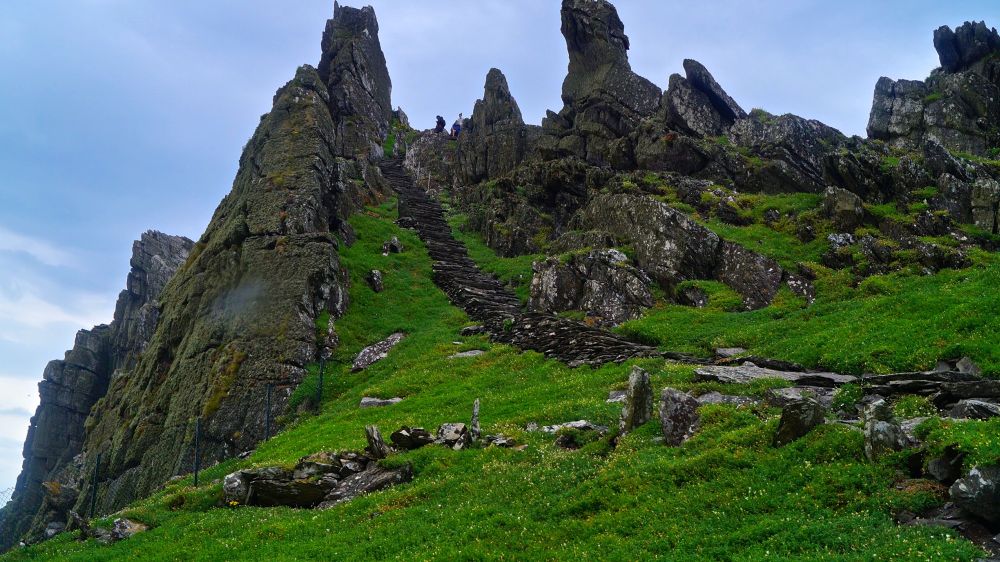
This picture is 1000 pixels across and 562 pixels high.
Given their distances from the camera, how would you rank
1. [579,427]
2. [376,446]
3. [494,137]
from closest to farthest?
[579,427] → [376,446] → [494,137]

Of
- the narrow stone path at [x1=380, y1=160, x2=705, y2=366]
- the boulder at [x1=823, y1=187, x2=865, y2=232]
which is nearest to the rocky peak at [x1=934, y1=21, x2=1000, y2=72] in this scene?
the boulder at [x1=823, y1=187, x2=865, y2=232]

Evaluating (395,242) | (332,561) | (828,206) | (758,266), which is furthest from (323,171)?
(332,561)

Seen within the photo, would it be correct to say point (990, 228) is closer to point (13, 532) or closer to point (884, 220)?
point (884, 220)

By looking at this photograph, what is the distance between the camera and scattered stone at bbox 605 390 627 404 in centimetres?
2400

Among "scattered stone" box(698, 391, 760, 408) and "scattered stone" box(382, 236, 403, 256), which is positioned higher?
"scattered stone" box(382, 236, 403, 256)

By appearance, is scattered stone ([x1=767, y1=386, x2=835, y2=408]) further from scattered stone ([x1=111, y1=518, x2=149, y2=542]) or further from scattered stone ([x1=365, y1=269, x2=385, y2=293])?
scattered stone ([x1=365, y1=269, x2=385, y2=293])

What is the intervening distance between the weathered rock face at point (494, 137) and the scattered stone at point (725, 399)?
65.3m

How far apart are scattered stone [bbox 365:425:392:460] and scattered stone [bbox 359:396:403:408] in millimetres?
9018

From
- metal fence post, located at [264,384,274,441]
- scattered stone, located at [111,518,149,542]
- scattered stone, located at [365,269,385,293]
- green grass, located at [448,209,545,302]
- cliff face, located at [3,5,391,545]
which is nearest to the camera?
scattered stone, located at [111,518,149,542]

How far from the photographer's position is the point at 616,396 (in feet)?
82.2

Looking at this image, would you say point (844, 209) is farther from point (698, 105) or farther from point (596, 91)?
point (596, 91)

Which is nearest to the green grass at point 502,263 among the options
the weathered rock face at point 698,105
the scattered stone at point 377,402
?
the scattered stone at point 377,402

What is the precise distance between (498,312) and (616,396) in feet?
72.6

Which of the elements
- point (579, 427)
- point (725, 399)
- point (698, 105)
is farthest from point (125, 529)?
point (698, 105)
